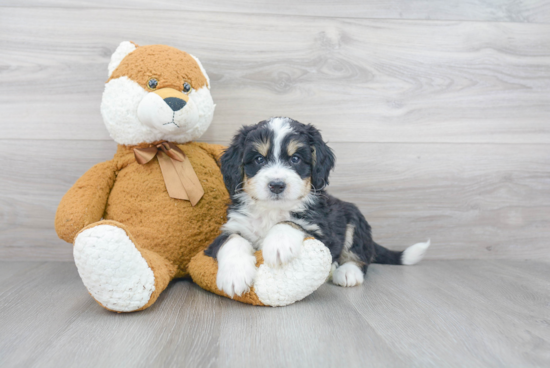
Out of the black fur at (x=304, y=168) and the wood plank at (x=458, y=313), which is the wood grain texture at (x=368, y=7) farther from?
the wood plank at (x=458, y=313)

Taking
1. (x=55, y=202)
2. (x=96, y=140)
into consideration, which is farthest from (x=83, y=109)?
(x=55, y=202)

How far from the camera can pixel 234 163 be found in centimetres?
167

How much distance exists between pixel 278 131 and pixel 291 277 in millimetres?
556

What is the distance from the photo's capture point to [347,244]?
1.92 m

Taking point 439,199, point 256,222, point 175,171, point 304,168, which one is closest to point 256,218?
point 256,222

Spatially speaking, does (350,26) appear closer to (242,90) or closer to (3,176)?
(242,90)

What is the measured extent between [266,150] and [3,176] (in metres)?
1.52

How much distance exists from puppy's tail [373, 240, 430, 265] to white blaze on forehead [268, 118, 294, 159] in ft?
3.02

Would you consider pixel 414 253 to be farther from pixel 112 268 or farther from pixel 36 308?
pixel 36 308

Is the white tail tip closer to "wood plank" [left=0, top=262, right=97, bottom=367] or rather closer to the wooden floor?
the wooden floor

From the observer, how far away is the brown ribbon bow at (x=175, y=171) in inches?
70.4

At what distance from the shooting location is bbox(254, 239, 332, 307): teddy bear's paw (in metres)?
1.48

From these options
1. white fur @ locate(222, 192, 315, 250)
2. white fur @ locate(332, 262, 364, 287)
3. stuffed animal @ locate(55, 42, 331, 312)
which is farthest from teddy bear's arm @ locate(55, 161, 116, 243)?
white fur @ locate(332, 262, 364, 287)

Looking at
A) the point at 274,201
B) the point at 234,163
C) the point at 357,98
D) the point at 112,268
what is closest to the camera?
the point at 112,268
